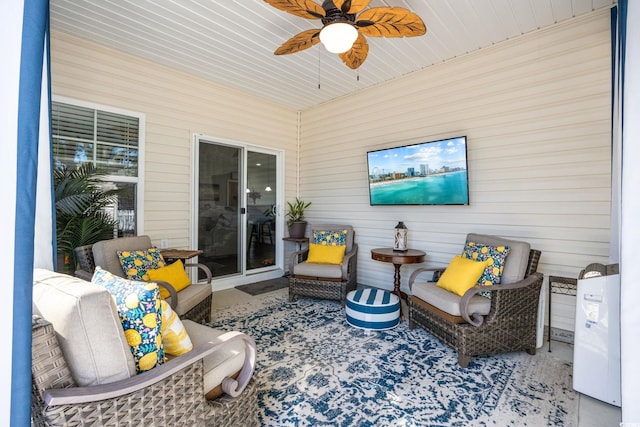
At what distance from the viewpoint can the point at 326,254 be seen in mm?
4168

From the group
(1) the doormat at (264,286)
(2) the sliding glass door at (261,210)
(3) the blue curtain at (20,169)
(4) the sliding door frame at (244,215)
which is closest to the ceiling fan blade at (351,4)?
(3) the blue curtain at (20,169)

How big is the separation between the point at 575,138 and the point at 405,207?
195cm

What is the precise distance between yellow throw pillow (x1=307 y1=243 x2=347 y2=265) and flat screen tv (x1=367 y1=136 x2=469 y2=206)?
921 mm

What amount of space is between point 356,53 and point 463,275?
7.44 feet

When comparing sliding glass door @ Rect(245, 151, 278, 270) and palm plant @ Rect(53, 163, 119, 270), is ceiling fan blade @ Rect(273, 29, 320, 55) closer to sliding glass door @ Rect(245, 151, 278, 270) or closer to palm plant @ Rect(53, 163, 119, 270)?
palm plant @ Rect(53, 163, 119, 270)

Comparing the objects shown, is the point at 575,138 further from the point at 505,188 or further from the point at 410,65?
the point at 410,65

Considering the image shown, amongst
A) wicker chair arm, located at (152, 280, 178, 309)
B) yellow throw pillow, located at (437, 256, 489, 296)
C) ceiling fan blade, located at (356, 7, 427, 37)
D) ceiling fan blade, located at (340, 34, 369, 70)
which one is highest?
ceiling fan blade, located at (340, 34, 369, 70)

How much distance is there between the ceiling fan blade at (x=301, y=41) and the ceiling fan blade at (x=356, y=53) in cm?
33

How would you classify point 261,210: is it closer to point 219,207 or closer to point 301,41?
point 219,207

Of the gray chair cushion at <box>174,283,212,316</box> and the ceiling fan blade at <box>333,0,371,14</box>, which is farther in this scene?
the gray chair cushion at <box>174,283,212,316</box>

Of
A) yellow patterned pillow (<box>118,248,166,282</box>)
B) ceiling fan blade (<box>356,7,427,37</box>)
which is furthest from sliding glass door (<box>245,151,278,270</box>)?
ceiling fan blade (<box>356,7,427,37</box>)

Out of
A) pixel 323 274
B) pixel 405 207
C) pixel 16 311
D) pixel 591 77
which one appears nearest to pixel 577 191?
pixel 591 77

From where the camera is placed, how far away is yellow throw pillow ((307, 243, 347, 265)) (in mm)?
4125

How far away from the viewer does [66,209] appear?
104 inches
